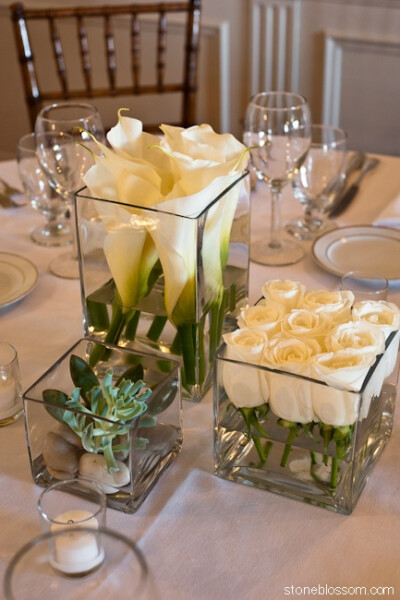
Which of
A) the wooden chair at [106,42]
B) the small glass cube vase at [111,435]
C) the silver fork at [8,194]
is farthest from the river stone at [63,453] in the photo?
the wooden chair at [106,42]

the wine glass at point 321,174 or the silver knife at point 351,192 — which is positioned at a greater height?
the wine glass at point 321,174

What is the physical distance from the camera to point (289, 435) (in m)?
0.78

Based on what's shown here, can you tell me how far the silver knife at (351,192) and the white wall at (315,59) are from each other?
132 cm

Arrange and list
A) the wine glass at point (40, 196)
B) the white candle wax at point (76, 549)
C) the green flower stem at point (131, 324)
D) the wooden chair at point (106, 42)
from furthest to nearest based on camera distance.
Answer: the wooden chair at point (106, 42), the wine glass at point (40, 196), the green flower stem at point (131, 324), the white candle wax at point (76, 549)

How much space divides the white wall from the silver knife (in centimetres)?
132

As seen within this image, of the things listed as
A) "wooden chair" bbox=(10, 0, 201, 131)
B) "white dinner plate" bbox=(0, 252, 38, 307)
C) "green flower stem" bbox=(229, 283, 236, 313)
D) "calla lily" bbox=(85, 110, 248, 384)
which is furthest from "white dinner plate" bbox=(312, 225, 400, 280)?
"wooden chair" bbox=(10, 0, 201, 131)

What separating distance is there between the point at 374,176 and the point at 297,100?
1.05 feet

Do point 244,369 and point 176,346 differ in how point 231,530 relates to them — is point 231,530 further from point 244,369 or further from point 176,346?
point 176,346

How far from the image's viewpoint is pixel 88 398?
84 cm

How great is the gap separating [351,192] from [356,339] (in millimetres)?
787

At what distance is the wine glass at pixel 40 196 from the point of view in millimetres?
1346

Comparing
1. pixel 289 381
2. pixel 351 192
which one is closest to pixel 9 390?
pixel 289 381

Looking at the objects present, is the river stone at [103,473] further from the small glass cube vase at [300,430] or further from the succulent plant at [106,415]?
the small glass cube vase at [300,430]

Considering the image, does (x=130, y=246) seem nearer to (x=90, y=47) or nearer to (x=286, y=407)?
(x=286, y=407)
